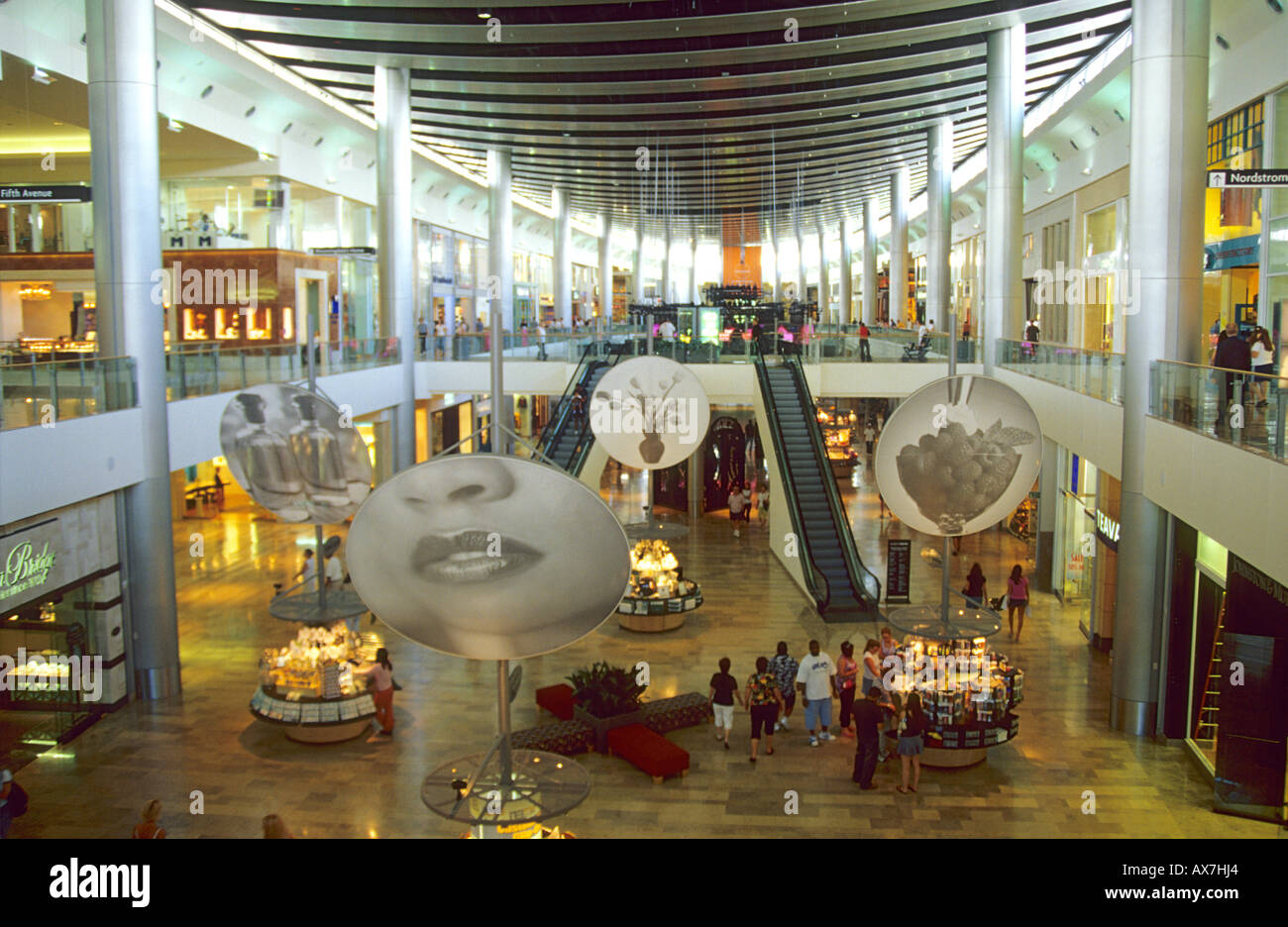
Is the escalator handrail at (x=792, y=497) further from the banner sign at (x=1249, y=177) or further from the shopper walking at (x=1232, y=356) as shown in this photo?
the banner sign at (x=1249, y=177)

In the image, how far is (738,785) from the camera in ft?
36.9

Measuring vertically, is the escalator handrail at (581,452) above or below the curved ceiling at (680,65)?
below

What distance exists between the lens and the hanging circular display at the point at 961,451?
393 inches

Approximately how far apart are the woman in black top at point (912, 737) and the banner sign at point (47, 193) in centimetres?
1112

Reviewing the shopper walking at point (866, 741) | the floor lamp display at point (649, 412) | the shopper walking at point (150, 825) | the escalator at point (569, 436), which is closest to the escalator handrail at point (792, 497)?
the escalator at point (569, 436)

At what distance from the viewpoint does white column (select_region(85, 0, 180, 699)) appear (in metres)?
13.5

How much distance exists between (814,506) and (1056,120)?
1258cm

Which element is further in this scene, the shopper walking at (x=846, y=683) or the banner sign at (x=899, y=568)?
the banner sign at (x=899, y=568)

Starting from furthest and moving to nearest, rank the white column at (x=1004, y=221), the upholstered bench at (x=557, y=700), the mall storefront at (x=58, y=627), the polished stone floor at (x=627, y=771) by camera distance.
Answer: the white column at (x=1004, y=221)
the upholstered bench at (x=557, y=700)
the mall storefront at (x=58, y=627)
the polished stone floor at (x=627, y=771)

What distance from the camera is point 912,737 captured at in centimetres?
1102

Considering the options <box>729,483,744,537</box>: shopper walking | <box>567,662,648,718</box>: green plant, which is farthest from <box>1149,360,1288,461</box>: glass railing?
<box>729,483,744,537</box>: shopper walking

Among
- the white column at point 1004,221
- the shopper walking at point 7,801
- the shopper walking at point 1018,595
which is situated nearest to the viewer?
the shopper walking at point 7,801

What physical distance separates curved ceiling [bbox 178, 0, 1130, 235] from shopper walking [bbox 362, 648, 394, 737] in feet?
38.5

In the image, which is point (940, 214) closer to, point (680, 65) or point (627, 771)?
point (680, 65)
